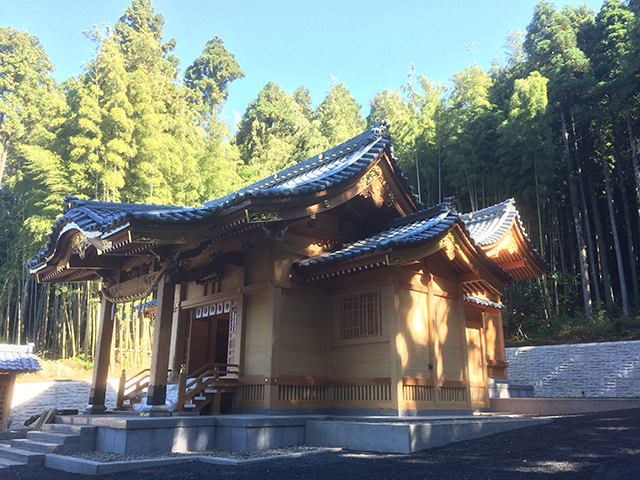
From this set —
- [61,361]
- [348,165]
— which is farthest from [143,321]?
[348,165]

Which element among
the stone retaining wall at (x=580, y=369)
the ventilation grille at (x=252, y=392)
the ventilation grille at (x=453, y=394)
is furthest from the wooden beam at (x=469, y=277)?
the stone retaining wall at (x=580, y=369)

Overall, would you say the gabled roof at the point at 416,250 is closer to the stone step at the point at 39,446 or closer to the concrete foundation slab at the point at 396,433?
the concrete foundation slab at the point at 396,433

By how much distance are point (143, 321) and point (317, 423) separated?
35.8ft

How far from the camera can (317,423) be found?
7.01m

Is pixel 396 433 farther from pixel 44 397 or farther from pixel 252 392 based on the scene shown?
pixel 44 397

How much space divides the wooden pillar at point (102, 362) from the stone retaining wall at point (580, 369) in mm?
12448

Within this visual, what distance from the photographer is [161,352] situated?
7.29 m

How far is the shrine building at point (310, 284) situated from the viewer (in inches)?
285

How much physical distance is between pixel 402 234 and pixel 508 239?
16.9 feet

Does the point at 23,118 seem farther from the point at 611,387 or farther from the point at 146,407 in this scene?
the point at 611,387

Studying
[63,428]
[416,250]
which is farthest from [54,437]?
[416,250]

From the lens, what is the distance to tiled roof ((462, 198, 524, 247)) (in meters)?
11.2

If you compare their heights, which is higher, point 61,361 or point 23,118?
point 23,118

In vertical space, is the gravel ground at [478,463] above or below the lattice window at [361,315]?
below
